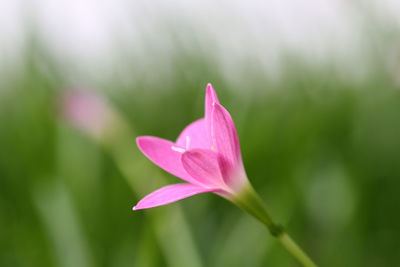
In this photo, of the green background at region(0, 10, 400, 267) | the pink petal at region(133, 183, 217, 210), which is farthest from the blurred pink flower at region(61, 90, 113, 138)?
the pink petal at region(133, 183, 217, 210)

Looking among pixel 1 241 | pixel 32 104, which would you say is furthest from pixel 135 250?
pixel 32 104

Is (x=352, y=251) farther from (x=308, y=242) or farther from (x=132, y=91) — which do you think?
(x=132, y=91)

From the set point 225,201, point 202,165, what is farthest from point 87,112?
point 202,165

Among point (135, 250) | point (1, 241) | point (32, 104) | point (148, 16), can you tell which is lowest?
point (135, 250)

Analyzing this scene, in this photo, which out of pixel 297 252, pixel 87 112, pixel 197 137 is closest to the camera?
pixel 297 252

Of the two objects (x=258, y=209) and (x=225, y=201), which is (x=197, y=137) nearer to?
(x=258, y=209)

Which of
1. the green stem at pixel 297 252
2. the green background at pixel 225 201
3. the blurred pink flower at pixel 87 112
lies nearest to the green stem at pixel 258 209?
the green stem at pixel 297 252
